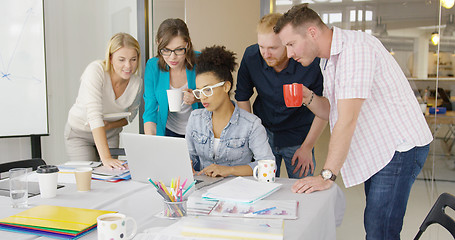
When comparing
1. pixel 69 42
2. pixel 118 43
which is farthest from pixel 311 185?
pixel 69 42

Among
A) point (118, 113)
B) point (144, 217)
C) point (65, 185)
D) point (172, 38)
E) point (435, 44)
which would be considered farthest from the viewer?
point (435, 44)

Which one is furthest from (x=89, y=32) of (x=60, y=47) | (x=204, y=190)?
(x=204, y=190)

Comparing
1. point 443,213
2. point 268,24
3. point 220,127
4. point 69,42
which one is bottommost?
point 443,213

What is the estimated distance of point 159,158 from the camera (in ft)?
5.05

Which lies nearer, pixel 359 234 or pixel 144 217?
pixel 144 217

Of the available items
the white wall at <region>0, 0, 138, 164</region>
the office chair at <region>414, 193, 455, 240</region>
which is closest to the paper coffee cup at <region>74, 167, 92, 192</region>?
the office chair at <region>414, 193, 455, 240</region>

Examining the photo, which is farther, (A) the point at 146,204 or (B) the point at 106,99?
(B) the point at 106,99

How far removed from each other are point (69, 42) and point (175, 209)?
283 centimetres

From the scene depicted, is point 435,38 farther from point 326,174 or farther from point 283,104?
point 326,174

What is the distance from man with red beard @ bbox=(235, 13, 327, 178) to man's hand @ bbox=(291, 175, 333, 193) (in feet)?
2.28

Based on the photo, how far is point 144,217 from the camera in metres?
1.26

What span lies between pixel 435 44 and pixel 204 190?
222 centimetres

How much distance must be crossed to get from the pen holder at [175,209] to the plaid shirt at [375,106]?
2.49 feet

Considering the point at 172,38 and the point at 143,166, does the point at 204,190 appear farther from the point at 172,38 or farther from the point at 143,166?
the point at 172,38
